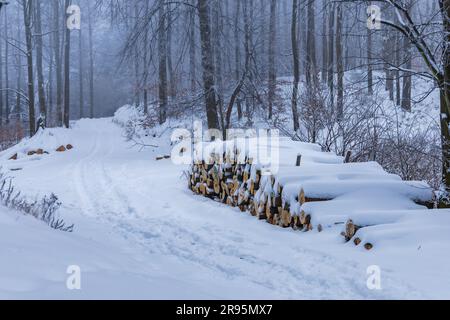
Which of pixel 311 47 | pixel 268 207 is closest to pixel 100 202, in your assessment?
pixel 268 207

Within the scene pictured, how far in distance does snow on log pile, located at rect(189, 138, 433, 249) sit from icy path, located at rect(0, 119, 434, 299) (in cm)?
23

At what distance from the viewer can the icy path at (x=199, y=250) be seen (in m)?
3.98

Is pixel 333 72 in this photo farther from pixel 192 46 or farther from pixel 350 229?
pixel 192 46

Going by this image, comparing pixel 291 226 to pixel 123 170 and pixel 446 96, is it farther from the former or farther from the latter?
pixel 123 170

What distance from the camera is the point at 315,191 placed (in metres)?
6.00

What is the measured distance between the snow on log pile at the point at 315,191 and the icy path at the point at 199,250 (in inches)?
9.2

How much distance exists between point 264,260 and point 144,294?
7.03 ft

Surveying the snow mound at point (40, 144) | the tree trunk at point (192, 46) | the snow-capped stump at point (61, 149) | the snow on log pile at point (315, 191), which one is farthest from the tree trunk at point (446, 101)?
the snow-capped stump at point (61, 149)

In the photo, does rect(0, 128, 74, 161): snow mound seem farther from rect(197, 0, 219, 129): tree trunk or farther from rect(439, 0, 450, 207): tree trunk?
rect(439, 0, 450, 207): tree trunk

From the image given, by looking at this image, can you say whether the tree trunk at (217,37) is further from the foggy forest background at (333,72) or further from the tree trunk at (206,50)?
the tree trunk at (206,50)

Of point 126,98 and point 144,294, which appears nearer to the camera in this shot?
point 144,294

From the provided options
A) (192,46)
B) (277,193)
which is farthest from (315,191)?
(192,46)

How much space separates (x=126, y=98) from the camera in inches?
1866

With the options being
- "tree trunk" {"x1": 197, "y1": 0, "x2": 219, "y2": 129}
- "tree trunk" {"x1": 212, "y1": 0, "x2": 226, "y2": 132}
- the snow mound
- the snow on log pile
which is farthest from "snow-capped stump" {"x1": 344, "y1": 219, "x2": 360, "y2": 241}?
the snow mound
